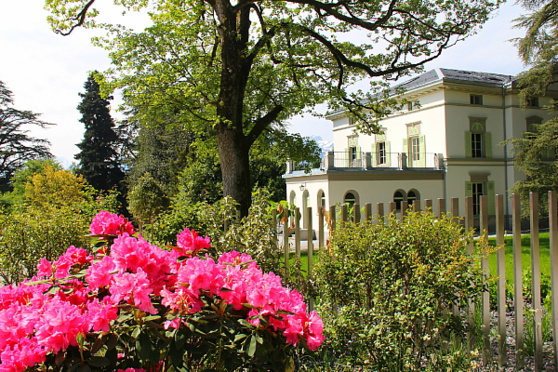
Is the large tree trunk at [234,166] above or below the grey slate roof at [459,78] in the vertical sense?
below

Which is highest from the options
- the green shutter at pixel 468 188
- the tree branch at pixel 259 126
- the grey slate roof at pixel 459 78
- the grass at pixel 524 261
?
the grey slate roof at pixel 459 78

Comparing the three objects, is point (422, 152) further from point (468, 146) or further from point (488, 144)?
point (488, 144)

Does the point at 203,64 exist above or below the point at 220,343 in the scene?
above

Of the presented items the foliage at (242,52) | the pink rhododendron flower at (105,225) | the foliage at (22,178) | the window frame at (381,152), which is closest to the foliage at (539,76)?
the window frame at (381,152)

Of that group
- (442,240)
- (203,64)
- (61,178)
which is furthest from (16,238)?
(61,178)

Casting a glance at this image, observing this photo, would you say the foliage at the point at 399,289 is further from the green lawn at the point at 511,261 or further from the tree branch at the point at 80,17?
the tree branch at the point at 80,17

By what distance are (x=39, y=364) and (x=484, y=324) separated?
354 cm

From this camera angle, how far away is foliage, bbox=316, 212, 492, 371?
314cm

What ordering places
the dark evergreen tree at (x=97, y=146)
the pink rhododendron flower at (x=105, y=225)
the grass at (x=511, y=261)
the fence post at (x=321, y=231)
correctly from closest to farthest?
the pink rhododendron flower at (x=105, y=225) → the fence post at (x=321, y=231) → the grass at (x=511, y=261) → the dark evergreen tree at (x=97, y=146)

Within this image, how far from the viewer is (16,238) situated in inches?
222

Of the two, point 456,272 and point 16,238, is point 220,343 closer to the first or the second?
point 456,272

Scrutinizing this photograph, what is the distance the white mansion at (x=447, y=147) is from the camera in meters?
29.0

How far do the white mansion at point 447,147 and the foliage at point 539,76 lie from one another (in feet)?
13.1

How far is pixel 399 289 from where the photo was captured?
A: 11.0ft
